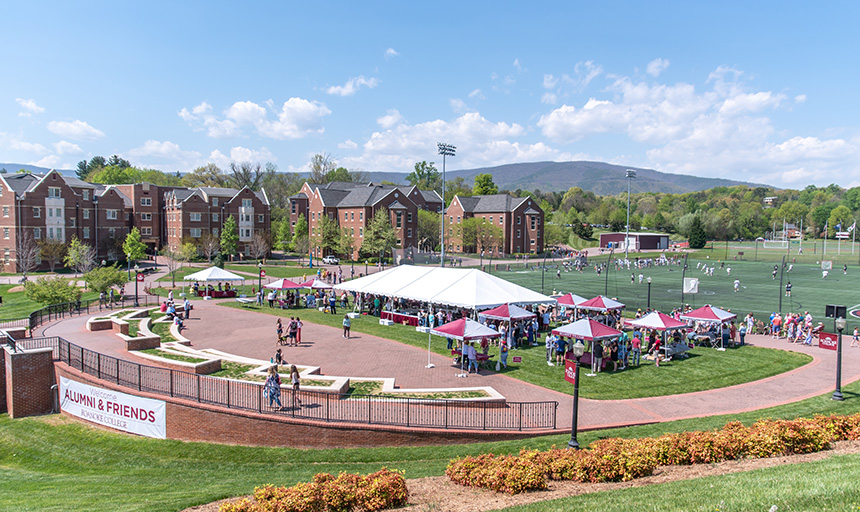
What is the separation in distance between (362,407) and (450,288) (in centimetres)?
1462

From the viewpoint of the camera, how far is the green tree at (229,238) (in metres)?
78.1

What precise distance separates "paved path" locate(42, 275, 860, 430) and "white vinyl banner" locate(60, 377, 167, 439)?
12.8 feet

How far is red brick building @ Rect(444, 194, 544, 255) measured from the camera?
97062 mm

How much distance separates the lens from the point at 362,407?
50.6 feet

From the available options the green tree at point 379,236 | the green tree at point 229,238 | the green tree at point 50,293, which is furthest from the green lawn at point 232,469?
the green tree at point 229,238

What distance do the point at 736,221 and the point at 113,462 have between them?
6695 inches

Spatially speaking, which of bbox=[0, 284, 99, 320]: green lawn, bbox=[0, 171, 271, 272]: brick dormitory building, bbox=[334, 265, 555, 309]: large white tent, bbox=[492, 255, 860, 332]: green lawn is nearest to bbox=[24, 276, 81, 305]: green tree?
bbox=[0, 284, 99, 320]: green lawn

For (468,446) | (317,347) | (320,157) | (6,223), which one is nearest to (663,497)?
(468,446)

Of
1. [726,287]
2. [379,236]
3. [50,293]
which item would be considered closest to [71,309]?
[50,293]

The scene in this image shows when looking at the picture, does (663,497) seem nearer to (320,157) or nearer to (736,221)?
(320,157)

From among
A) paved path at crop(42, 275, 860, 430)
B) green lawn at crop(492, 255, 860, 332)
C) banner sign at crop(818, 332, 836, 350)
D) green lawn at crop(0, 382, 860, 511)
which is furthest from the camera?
green lawn at crop(492, 255, 860, 332)

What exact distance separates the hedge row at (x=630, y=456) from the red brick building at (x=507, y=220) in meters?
83.0

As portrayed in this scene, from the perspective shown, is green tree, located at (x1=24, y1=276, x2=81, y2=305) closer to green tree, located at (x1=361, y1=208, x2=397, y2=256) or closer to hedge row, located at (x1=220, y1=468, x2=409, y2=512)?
hedge row, located at (x1=220, y1=468, x2=409, y2=512)

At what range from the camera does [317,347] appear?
25.0 m
